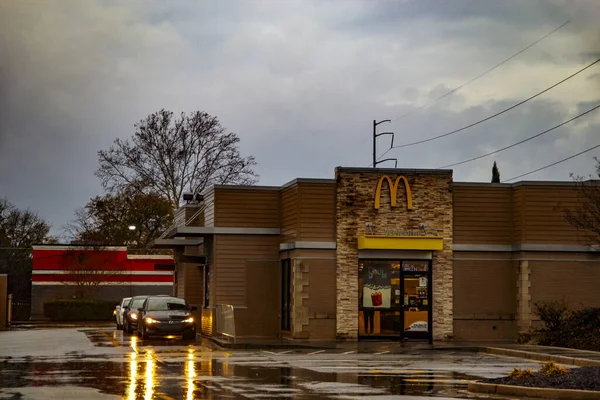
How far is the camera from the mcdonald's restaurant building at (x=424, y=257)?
110 ft

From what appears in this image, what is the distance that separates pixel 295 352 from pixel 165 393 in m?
12.0

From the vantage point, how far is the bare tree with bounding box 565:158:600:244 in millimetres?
31094

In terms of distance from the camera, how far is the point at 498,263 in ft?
114

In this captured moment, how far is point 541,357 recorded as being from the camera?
25.9 meters

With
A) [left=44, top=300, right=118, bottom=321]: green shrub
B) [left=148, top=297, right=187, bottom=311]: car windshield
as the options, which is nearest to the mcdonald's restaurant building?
[left=148, top=297, right=187, bottom=311]: car windshield

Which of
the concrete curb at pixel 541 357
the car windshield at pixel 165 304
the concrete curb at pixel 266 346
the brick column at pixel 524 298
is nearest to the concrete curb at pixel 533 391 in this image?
the concrete curb at pixel 541 357

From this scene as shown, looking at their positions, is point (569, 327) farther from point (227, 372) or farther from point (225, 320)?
point (227, 372)

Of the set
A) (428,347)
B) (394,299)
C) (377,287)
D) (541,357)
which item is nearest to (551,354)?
(541,357)

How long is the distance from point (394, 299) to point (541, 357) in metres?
8.57

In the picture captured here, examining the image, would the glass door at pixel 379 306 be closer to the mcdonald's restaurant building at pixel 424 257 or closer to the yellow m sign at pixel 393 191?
the mcdonald's restaurant building at pixel 424 257

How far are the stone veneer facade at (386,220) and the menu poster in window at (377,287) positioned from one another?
55cm

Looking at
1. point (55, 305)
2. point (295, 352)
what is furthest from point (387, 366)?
point (55, 305)

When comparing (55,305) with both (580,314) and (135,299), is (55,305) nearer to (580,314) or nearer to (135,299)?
(135,299)

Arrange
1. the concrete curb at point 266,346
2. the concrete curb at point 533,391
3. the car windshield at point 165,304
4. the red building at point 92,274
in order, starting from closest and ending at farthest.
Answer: the concrete curb at point 533,391 → the concrete curb at point 266,346 → the car windshield at point 165,304 → the red building at point 92,274
